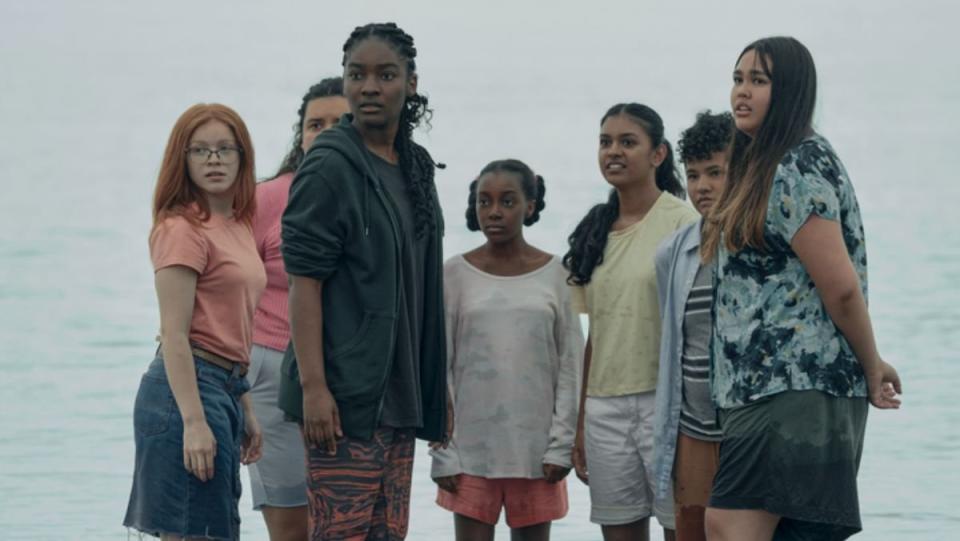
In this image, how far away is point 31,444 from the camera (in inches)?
400

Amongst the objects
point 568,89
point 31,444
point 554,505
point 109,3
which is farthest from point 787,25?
point 554,505

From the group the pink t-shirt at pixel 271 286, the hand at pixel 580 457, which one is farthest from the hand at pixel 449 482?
the pink t-shirt at pixel 271 286

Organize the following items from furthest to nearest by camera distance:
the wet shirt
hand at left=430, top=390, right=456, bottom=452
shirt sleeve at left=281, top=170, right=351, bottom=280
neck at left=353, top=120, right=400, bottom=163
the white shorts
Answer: the white shorts < hand at left=430, top=390, right=456, bottom=452 < neck at left=353, top=120, right=400, bottom=163 < the wet shirt < shirt sleeve at left=281, top=170, right=351, bottom=280

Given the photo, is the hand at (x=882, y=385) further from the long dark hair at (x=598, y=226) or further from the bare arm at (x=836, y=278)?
the long dark hair at (x=598, y=226)

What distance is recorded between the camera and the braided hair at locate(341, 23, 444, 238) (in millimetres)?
4855

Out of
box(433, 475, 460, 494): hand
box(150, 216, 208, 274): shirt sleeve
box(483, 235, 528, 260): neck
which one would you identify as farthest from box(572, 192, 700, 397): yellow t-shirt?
box(150, 216, 208, 274): shirt sleeve

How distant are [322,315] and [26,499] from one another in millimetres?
4434

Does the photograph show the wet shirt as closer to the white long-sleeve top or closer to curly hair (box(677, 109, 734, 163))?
the white long-sleeve top

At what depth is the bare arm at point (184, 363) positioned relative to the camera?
15.4ft

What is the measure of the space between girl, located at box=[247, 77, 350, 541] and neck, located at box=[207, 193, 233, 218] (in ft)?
2.44

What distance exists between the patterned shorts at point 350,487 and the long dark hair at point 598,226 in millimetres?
1214

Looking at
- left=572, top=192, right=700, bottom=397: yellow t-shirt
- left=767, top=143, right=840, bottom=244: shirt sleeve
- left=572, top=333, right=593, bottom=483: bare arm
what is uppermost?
left=767, top=143, right=840, bottom=244: shirt sleeve

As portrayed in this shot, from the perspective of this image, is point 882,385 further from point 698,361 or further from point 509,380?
point 509,380

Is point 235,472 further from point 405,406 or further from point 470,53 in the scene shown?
point 470,53
